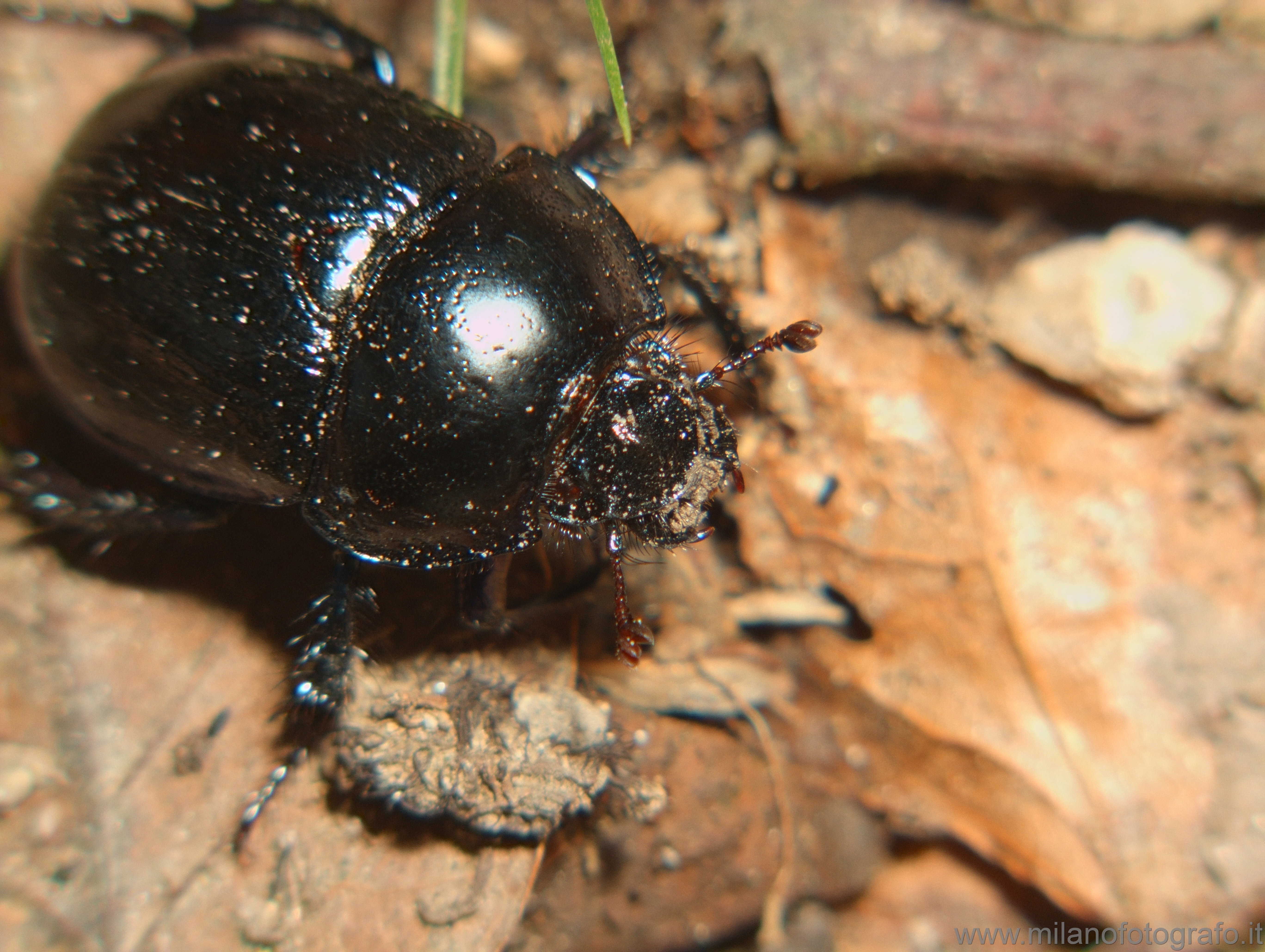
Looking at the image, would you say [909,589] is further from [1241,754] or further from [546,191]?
[546,191]

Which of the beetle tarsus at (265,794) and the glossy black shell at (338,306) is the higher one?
the glossy black shell at (338,306)

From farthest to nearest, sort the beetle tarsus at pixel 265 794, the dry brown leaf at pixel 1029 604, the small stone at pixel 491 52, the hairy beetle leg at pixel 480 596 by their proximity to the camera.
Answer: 1. the small stone at pixel 491 52
2. the dry brown leaf at pixel 1029 604
3. the hairy beetle leg at pixel 480 596
4. the beetle tarsus at pixel 265 794

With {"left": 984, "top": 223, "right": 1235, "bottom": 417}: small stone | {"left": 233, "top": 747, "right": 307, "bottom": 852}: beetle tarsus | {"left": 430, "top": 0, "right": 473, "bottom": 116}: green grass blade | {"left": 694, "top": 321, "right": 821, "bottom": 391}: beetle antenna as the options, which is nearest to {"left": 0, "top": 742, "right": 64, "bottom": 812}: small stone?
{"left": 233, "top": 747, "right": 307, "bottom": 852}: beetle tarsus

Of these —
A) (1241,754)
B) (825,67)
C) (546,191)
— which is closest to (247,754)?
(546,191)

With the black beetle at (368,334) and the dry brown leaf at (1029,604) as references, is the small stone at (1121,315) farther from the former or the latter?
the black beetle at (368,334)

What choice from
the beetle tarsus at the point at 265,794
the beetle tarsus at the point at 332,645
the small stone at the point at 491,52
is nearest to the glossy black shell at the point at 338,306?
the beetle tarsus at the point at 332,645

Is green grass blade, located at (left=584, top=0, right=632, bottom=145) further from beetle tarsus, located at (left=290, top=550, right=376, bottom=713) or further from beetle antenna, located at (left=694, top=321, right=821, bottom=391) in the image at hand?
beetle tarsus, located at (left=290, top=550, right=376, bottom=713)

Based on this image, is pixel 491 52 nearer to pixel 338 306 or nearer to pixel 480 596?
pixel 338 306
